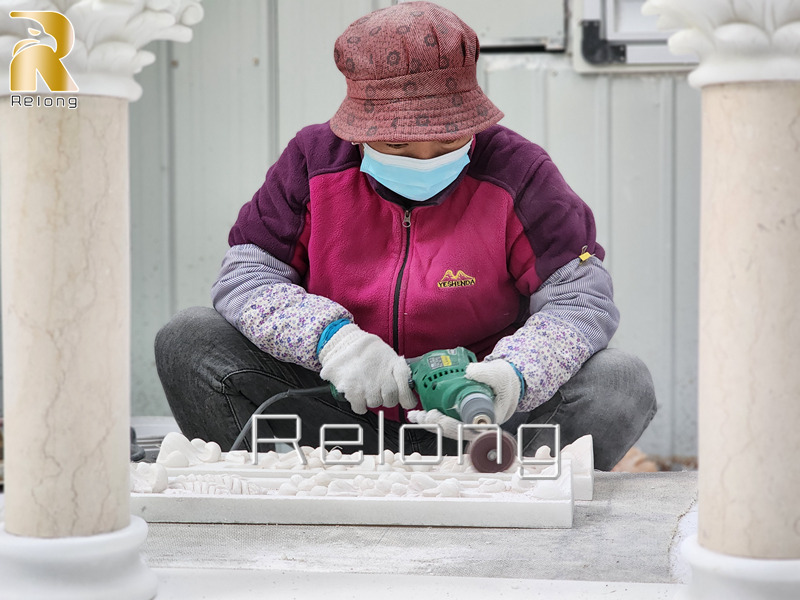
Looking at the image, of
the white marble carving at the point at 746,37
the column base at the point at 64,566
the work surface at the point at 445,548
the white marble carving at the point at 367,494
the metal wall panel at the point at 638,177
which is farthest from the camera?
the metal wall panel at the point at 638,177

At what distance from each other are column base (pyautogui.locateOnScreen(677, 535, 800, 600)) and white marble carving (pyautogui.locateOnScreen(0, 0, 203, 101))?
727mm

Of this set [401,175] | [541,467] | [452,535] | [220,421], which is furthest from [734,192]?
[220,421]

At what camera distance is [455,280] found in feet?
6.00

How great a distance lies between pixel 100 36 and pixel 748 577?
0.80 meters

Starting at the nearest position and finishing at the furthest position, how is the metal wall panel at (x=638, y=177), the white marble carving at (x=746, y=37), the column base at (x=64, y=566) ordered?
the white marble carving at (x=746, y=37), the column base at (x=64, y=566), the metal wall panel at (x=638, y=177)

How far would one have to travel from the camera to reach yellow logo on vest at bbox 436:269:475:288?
5.98ft

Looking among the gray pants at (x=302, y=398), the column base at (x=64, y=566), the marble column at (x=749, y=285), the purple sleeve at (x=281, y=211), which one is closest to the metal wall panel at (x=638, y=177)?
the gray pants at (x=302, y=398)

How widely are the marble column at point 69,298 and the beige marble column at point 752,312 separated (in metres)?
0.57

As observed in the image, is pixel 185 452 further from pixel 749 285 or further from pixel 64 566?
pixel 749 285

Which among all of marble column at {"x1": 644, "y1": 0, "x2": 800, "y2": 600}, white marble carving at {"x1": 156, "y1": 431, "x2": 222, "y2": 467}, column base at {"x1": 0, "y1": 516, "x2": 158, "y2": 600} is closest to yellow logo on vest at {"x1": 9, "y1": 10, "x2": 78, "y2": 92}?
column base at {"x1": 0, "y1": 516, "x2": 158, "y2": 600}

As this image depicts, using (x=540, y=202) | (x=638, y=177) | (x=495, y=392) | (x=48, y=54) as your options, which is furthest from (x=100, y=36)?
(x=638, y=177)

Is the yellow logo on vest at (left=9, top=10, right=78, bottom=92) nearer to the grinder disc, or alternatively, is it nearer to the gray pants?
the grinder disc

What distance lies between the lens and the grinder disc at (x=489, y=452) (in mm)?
1472

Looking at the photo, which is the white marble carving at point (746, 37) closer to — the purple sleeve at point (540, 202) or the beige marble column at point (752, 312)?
the beige marble column at point (752, 312)
